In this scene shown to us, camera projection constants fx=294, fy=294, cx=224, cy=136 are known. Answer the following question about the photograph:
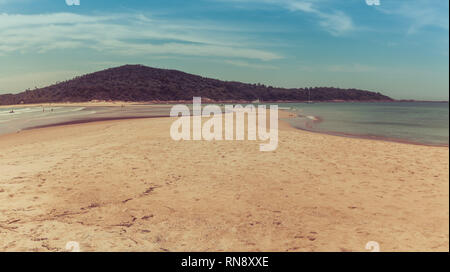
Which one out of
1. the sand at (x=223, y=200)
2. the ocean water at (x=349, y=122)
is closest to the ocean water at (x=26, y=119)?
the ocean water at (x=349, y=122)

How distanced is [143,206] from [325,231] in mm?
3117

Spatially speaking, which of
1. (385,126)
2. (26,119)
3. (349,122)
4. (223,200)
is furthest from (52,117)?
(385,126)

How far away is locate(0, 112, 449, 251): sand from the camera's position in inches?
158

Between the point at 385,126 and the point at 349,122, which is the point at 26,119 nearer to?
the point at 349,122

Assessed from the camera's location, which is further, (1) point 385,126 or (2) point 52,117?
(2) point 52,117

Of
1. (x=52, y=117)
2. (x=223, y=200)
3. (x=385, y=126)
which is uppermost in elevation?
(x=52, y=117)

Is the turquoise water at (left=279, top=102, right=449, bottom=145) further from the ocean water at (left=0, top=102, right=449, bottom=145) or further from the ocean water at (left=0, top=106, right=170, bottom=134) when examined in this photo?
the ocean water at (left=0, top=106, right=170, bottom=134)

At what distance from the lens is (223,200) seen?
5.65 metres

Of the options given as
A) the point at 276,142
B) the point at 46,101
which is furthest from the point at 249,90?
the point at 276,142

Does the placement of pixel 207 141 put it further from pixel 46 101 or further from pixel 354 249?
pixel 46 101

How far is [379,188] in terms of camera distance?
6270 millimetres

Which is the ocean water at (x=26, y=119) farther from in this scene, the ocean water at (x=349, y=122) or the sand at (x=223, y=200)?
Answer: the sand at (x=223, y=200)

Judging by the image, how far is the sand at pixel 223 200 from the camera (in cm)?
400

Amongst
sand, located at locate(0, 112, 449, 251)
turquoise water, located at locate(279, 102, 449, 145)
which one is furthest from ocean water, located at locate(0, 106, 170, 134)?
turquoise water, located at locate(279, 102, 449, 145)
